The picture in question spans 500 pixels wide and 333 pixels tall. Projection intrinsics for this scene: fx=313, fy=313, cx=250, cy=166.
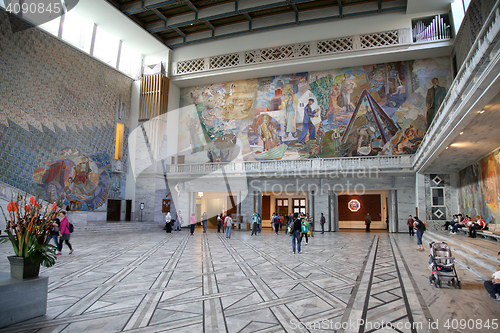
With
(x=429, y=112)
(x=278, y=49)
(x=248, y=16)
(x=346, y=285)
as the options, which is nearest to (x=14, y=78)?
(x=248, y=16)

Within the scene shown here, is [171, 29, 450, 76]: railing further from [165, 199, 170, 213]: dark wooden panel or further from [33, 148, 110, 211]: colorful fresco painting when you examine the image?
[165, 199, 170, 213]: dark wooden panel

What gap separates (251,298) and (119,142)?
20679mm

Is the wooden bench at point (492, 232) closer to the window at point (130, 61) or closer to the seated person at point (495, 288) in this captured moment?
the seated person at point (495, 288)

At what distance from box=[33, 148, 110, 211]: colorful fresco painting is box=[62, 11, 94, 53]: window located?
6.91 metres

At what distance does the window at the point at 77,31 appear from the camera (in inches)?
740

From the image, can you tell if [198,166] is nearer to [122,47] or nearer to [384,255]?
[122,47]

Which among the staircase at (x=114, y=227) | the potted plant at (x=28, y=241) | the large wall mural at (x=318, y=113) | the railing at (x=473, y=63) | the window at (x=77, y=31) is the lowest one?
the staircase at (x=114, y=227)

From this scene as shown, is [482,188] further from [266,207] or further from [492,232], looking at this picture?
[266,207]

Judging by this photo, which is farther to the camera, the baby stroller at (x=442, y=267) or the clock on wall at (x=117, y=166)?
the clock on wall at (x=117, y=166)

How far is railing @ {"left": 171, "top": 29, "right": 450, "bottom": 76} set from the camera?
19977 millimetres

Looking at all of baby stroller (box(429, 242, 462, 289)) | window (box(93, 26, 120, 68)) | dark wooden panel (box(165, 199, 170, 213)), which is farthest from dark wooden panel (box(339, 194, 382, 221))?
window (box(93, 26, 120, 68))

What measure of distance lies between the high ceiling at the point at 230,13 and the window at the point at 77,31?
240 cm

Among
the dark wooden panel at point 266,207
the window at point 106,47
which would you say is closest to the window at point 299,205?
the dark wooden panel at point 266,207

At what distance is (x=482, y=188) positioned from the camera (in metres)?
12.8
